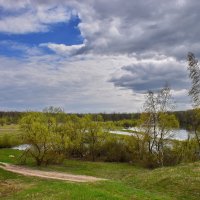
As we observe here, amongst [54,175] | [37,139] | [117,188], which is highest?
[37,139]

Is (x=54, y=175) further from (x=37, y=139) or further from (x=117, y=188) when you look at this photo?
(x=117, y=188)

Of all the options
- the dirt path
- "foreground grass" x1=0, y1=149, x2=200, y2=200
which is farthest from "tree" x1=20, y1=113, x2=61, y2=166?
"foreground grass" x1=0, y1=149, x2=200, y2=200

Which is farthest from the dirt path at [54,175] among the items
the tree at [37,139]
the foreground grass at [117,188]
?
the tree at [37,139]

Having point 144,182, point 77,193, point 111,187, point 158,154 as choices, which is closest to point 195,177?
point 144,182

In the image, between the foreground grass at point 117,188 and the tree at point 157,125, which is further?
the tree at point 157,125

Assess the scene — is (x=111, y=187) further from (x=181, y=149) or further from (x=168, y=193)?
(x=181, y=149)

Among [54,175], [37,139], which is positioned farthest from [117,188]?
[37,139]

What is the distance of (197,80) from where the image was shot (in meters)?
51.7

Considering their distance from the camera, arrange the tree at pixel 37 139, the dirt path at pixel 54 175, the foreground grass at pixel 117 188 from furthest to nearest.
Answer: the tree at pixel 37 139, the dirt path at pixel 54 175, the foreground grass at pixel 117 188

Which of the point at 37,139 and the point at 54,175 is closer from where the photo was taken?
the point at 54,175

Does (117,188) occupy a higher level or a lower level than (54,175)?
higher

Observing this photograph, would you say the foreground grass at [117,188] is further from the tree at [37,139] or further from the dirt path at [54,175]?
the tree at [37,139]

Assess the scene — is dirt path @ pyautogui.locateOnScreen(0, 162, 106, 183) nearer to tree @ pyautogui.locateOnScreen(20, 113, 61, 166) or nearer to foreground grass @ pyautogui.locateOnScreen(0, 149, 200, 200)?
foreground grass @ pyautogui.locateOnScreen(0, 149, 200, 200)

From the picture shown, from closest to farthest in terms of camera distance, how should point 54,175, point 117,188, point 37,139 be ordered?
1. point 117,188
2. point 54,175
3. point 37,139
